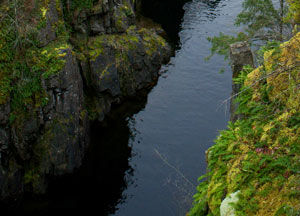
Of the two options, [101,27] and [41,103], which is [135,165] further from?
[101,27]

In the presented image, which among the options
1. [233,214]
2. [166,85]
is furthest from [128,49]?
[233,214]

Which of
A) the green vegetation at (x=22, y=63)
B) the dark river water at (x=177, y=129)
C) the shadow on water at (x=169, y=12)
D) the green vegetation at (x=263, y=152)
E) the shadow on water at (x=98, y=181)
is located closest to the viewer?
the green vegetation at (x=263, y=152)

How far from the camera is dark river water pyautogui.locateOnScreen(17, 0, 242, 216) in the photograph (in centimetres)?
2284

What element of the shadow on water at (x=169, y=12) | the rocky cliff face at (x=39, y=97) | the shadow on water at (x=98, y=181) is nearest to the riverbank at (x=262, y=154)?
the shadow on water at (x=98, y=181)

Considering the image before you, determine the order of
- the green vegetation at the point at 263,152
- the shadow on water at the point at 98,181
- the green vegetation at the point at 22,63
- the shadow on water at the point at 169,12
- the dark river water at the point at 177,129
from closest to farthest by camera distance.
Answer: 1. the green vegetation at the point at 263,152
2. the green vegetation at the point at 22,63
3. the shadow on water at the point at 98,181
4. the dark river water at the point at 177,129
5. the shadow on water at the point at 169,12

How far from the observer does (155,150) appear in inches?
1056

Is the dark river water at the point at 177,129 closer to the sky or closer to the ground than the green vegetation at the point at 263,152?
closer to the ground

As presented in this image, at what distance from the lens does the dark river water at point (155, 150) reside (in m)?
22.8

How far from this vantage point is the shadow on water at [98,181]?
22781 millimetres

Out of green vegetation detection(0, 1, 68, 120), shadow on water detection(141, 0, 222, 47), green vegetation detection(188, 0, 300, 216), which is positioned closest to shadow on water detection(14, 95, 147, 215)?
green vegetation detection(0, 1, 68, 120)

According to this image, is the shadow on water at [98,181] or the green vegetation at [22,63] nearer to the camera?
the green vegetation at [22,63]

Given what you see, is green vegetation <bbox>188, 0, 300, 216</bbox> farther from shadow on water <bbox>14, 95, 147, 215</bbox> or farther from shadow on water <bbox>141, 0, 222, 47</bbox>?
shadow on water <bbox>141, 0, 222, 47</bbox>

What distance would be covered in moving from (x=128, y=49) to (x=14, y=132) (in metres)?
13.1

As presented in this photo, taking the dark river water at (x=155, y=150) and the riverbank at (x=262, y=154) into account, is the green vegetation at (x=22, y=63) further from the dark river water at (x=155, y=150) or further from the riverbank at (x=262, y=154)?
the riverbank at (x=262, y=154)
